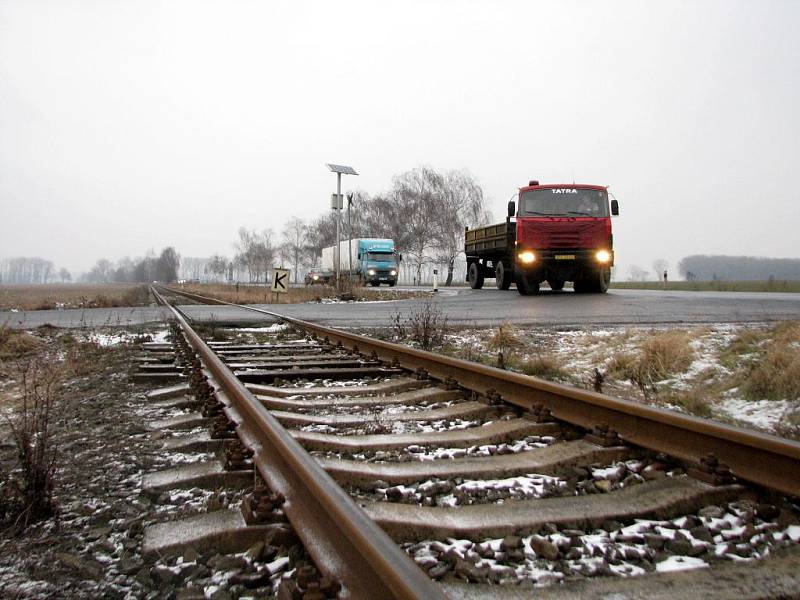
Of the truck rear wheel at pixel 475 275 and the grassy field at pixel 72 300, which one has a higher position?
the truck rear wheel at pixel 475 275

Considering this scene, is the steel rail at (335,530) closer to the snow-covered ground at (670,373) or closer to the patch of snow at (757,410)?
the snow-covered ground at (670,373)

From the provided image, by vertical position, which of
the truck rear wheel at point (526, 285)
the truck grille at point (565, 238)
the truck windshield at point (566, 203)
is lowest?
the truck rear wheel at point (526, 285)

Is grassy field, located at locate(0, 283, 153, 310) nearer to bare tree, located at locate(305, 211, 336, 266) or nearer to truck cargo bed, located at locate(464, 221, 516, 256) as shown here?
truck cargo bed, located at locate(464, 221, 516, 256)

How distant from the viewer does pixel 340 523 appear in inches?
74.2

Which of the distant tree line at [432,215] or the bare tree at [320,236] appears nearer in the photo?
the distant tree line at [432,215]

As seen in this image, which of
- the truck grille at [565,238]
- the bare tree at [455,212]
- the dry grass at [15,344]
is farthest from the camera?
the bare tree at [455,212]

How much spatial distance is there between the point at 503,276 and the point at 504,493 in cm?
2149

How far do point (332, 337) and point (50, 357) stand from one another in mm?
3400

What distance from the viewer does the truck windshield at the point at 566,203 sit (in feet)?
58.0

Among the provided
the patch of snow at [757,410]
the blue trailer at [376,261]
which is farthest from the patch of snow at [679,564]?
the blue trailer at [376,261]

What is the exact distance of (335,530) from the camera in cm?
196

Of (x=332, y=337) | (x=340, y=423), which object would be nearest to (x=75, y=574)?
(x=340, y=423)

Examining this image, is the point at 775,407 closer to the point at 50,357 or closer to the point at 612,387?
the point at 612,387

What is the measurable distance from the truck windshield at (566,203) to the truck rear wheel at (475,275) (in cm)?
995
